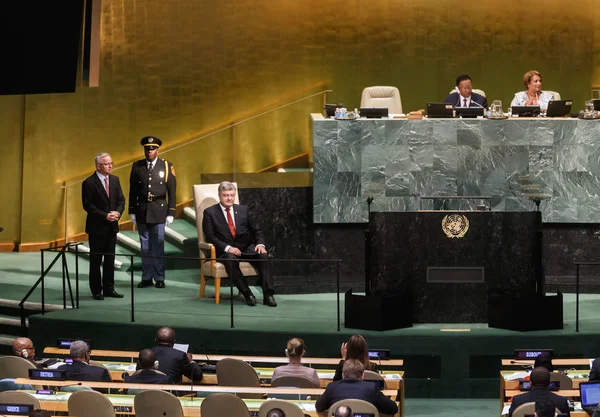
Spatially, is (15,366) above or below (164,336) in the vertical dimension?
below

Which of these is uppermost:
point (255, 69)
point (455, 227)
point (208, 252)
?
point (255, 69)

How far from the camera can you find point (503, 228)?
1061 centimetres

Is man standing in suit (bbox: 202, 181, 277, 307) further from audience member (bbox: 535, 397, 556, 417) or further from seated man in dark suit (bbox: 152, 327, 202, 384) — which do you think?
audience member (bbox: 535, 397, 556, 417)

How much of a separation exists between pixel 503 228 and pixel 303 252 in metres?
2.26

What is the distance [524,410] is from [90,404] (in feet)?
8.27

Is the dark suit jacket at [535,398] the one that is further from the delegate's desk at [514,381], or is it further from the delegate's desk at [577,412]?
the delegate's desk at [514,381]

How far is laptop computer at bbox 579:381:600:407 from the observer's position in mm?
7551

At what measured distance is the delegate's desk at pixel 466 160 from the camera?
464 inches

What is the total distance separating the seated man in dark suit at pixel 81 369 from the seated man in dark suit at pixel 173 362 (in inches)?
16.3

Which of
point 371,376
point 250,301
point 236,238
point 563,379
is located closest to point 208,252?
point 236,238

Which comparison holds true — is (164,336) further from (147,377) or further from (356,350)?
(356,350)

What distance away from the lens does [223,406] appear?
724 centimetres

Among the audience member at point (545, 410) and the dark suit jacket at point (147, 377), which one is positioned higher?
the audience member at point (545, 410)

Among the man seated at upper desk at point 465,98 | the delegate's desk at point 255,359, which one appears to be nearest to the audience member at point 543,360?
the delegate's desk at point 255,359
